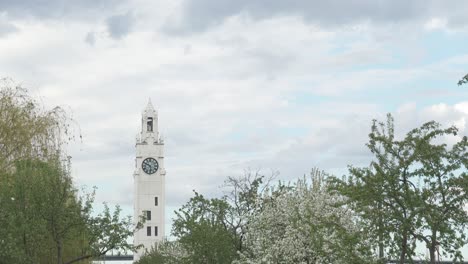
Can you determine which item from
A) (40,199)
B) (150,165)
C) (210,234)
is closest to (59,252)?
(40,199)

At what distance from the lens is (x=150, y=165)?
172 m

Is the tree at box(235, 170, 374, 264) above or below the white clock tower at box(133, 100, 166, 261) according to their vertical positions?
below

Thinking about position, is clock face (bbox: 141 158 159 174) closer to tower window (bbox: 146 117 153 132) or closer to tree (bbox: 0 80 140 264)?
tower window (bbox: 146 117 153 132)

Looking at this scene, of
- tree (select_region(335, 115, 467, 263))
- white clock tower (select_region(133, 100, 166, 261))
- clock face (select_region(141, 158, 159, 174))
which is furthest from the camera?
clock face (select_region(141, 158, 159, 174))

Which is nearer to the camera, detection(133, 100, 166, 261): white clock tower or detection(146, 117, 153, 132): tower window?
detection(133, 100, 166, 261): white clock tower

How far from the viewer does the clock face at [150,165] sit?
170 meters

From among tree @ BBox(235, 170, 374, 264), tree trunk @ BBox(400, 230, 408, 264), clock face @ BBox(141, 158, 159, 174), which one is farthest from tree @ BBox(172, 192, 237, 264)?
clock face @ BBox(141, 158, 159, 174)

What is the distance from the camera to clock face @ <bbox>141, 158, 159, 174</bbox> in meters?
170

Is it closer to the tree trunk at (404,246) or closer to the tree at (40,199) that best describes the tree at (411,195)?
the tree trunk at (404,246)

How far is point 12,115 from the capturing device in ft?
131

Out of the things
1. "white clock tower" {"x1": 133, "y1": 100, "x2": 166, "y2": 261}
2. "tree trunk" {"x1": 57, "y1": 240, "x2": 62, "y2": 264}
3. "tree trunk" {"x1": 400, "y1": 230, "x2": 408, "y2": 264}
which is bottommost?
"tree trunk" {"x1": 400, "y1": 230, "x2": 408, "y2": 264}

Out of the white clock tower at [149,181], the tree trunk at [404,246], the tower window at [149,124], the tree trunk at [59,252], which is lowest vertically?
the tree trunk at [404,246]

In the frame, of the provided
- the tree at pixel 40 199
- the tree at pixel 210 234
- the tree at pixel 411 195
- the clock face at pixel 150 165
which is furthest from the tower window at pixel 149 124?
the tree at pixel 411 195

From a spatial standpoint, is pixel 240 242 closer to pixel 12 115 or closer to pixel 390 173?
pixel 12 115
